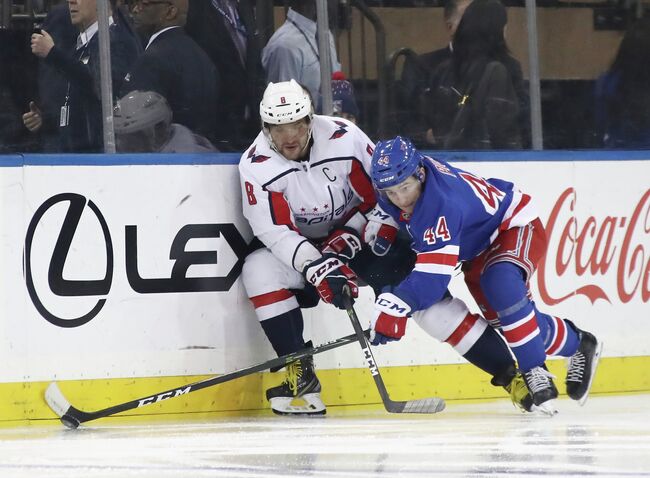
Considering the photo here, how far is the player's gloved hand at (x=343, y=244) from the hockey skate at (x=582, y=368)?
87 cm

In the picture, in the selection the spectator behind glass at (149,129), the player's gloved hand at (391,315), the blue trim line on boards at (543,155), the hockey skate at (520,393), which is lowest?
the hockey skate at (520,393)

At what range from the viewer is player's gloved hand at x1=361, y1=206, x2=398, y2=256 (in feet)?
16.3

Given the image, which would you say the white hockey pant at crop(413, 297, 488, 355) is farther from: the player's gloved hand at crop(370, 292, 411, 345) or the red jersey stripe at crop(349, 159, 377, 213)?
the red jersey stripe at crop(349, 159, 377, 213)

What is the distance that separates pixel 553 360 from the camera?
5.56 metres

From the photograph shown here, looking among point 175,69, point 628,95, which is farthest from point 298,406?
point 628,95

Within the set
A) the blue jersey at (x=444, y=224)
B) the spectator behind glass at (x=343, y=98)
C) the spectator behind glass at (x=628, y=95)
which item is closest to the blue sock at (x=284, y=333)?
the blue jersey at (x=444, y=224)

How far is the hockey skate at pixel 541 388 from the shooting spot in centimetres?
468

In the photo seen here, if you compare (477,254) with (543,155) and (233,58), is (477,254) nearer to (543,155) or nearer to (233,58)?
(543,155)

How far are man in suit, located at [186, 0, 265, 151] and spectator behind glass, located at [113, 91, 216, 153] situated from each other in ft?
0.40

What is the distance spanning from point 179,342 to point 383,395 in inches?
31.4

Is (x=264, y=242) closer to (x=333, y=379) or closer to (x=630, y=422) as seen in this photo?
(x=333, y=379)

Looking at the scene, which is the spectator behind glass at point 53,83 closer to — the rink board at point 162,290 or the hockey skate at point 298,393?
the rink board at point 162,290

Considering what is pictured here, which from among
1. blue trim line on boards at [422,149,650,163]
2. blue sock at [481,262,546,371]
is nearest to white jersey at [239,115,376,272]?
blue trim line on boards at [422,149,650,163]

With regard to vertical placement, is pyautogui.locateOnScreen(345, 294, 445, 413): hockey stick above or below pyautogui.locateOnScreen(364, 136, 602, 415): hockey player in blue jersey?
below
